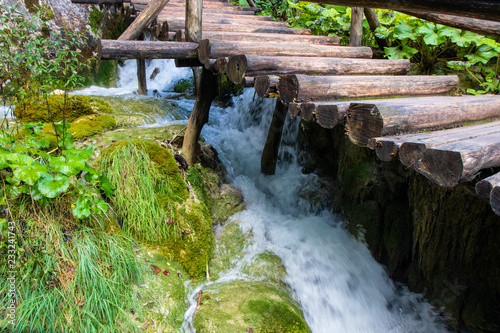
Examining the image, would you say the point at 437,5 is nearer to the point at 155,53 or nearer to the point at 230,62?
the point at 230,62

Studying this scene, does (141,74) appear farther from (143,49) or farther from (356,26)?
(356,26)

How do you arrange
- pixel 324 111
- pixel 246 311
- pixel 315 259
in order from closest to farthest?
pixel 324 111 < pixel 246 311 < pixel 315 259

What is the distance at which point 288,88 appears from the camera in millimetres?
3006

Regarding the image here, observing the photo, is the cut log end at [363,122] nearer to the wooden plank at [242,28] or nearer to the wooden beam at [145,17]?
the wooden beam at [145,17]

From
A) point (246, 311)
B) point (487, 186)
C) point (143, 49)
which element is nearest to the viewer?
point (487, 186)

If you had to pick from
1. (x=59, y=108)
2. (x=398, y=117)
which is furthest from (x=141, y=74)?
(x=398, y=117)

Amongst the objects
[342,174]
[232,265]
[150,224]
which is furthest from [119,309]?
[342,174]

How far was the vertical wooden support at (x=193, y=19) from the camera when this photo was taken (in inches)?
162

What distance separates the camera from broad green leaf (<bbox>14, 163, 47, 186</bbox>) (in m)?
2.84

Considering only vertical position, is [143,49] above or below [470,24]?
below

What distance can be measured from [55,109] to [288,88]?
4002mm

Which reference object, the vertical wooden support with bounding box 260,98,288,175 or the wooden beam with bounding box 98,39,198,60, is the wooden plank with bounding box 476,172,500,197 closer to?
the wooden beam with bounding box 98,39,198,60

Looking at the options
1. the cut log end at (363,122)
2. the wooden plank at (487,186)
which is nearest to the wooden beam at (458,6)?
the wooden plank at (487,186)

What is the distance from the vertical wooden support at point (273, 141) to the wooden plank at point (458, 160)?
4043 mm
